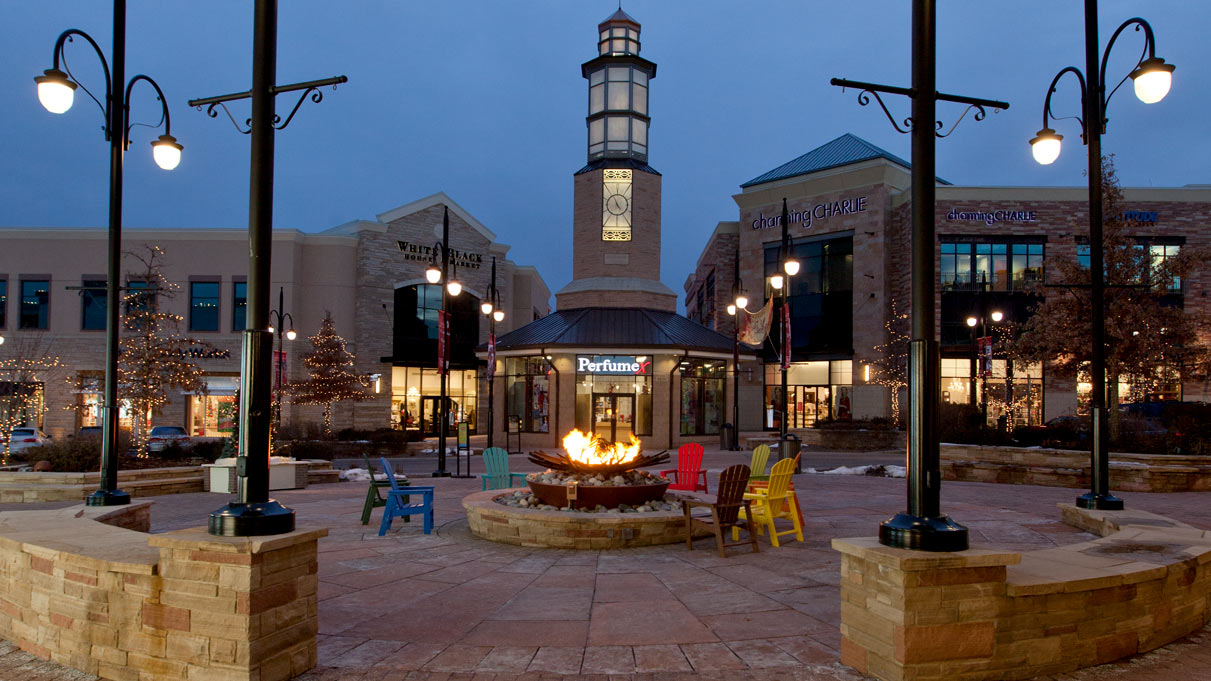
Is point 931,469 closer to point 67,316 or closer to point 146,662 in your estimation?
point 146,662

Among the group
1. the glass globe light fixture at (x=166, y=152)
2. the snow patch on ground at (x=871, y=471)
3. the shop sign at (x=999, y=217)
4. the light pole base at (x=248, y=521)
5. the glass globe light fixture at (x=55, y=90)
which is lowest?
the snow patch on ground at (x=871, y=471)

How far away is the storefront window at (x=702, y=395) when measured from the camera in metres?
30.9

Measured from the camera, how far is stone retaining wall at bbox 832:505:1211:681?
455 centimetres

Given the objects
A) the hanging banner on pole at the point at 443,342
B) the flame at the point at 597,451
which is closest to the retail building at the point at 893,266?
the hanging banner on pole at the point at 443,342

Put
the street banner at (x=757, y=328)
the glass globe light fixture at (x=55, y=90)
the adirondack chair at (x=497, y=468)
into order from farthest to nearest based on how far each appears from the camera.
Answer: the street banner at (x=757, y=328) → the adirondack chair at (x=497, y=468) → the glass globe light fixture at (x=55, y=90)

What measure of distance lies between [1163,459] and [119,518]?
17074mm

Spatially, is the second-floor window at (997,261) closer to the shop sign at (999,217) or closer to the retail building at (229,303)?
the shop sign at (999,217)

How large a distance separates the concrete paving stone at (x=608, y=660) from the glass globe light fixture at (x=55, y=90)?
727 centimetres

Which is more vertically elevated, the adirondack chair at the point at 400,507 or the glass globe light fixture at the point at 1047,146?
the glass globe light fixture at the point at 1047,146

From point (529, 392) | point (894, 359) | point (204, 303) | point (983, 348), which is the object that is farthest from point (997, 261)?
point (204, 303)

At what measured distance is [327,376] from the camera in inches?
1299

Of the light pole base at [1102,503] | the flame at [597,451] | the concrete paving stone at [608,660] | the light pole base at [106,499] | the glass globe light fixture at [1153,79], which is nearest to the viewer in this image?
the concrete paving stone at [608,660]

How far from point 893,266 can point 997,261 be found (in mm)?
4642

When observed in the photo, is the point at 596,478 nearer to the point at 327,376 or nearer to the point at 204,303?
the point at 327,376
